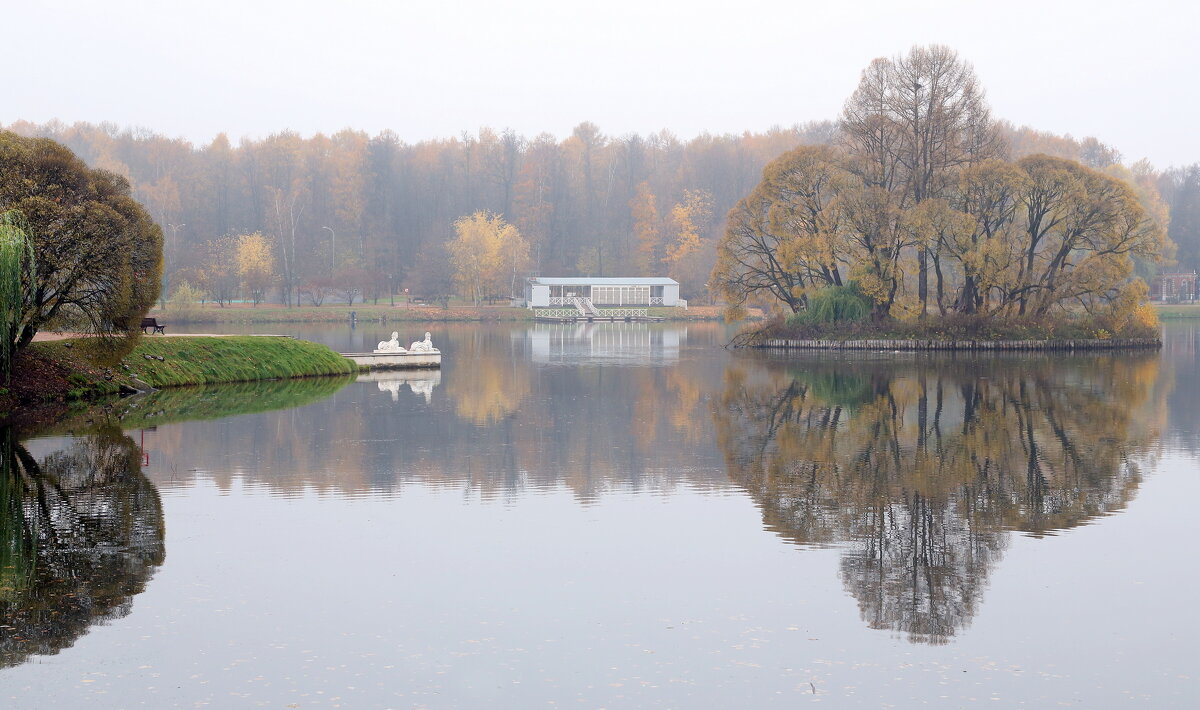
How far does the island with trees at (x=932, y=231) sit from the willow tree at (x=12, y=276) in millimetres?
34988

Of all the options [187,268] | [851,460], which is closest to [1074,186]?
[851,460]

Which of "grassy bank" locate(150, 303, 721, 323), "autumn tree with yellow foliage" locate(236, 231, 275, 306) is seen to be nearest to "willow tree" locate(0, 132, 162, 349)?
"grassy bank" locate(150, 303, 721, 323)

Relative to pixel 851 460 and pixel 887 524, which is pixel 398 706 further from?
pixel 851 460

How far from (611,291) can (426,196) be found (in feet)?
107

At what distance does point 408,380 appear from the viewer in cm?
3441

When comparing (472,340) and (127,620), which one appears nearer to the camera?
(127,620)

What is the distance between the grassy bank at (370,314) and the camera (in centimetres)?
9000

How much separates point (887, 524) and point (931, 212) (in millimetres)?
40041

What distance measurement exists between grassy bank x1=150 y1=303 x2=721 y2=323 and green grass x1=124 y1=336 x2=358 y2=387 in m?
54.7

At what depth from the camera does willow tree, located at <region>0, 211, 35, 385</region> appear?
75.9 feet

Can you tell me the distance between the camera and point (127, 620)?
30.3 ft

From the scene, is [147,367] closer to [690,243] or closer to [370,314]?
[370,314]

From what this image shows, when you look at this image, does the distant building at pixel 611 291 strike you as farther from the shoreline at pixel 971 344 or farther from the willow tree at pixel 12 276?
the willow tree at pixel 12 276

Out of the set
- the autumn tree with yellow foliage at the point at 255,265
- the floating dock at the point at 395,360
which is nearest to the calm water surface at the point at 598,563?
the floating dock at the point at 395,360
